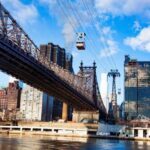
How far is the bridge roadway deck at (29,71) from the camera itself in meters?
61.1

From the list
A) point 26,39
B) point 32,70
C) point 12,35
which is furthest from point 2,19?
point 32,70

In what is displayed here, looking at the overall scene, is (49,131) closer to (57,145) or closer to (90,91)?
(90,91)

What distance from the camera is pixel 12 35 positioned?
64750mm

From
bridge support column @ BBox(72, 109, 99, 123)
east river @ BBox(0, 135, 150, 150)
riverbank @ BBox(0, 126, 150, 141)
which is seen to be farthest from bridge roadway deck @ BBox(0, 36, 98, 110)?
bridge support column @ BBox(72, 109, 99, 123)

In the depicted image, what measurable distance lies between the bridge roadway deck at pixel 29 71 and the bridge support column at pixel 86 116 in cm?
4299

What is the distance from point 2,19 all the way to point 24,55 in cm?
752

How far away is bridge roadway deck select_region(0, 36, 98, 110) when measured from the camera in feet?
200

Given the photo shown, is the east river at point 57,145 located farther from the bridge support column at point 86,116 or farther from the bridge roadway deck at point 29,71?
the bridge support column at point 86,116

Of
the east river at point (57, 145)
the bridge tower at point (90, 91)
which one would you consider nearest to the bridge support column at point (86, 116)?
the bridge tower at point (90, 91)

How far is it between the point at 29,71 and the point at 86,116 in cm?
8707

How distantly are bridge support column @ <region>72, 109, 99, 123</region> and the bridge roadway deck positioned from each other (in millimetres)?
42990

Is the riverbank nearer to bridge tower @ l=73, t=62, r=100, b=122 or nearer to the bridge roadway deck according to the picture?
bridge tower @ l=73, t=62, r=100, b=122

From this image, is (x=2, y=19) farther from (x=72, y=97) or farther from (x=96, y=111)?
(x=96, y=111)

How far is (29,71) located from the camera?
247ft
